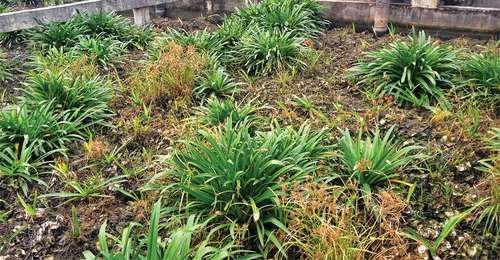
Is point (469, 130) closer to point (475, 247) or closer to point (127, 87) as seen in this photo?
point (475, 247)

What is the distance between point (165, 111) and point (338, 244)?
2.91 m

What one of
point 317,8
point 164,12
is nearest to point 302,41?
point 317,8

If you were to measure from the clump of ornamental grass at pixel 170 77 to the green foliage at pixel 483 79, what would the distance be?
3.22m

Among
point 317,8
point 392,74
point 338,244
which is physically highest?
point 317,8

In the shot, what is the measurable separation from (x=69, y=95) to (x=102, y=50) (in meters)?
1.54

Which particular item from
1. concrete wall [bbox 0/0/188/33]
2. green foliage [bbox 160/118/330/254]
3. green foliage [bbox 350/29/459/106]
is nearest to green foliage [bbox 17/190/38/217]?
green foliage [bbox 160/118/330/254]

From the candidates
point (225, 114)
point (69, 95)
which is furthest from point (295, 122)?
point (69, 95)

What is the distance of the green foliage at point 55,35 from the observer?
612cm

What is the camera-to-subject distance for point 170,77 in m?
4.86

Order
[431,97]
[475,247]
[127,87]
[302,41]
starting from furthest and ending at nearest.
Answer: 1. [302,41]
2. [127,87]
3. [431,97]
4. [475,247]

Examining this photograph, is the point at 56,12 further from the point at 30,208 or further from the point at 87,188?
the point at 30,208

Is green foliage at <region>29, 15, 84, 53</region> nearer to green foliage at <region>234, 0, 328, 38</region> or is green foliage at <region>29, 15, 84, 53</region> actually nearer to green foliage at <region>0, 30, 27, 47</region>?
green foliage at <region>0, 30, 27, 47</region>

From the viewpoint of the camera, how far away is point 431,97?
4.43 meters

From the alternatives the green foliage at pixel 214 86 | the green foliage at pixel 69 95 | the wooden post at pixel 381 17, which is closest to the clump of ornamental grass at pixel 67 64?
the green foliage at pixel 69 95
